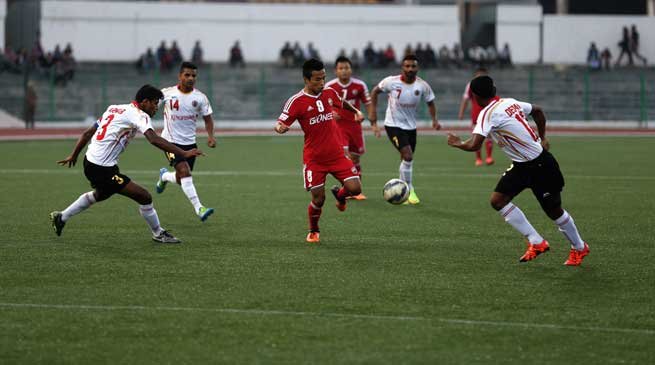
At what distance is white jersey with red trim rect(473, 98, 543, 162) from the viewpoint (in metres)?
9.99

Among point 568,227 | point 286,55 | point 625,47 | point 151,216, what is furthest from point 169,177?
point 625,47

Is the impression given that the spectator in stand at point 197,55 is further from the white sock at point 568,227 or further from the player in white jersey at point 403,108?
the white sock at point 568,227

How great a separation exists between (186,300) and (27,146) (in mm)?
23214

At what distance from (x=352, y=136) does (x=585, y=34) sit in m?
39.1

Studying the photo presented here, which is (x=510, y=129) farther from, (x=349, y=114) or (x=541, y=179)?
(x=349, y=114)

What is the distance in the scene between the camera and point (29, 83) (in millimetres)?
39656

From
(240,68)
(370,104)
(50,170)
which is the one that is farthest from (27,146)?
(240,68)

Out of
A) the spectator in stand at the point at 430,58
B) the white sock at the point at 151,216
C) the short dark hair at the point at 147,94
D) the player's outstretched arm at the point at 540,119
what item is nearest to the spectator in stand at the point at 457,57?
the spectator in stand at the point at 430,58

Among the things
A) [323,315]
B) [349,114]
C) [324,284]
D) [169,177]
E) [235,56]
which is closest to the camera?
[323,315]

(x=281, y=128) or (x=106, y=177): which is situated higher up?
(x=281, y=128)

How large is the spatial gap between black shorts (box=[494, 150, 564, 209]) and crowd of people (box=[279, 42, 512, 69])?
37856mm

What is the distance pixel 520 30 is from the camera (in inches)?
2127

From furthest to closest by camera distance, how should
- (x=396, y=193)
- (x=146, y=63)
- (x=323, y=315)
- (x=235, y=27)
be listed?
(x=235, y=27) → (x=146, y=63) → (x=396, y=193) → (x=323, y=315)

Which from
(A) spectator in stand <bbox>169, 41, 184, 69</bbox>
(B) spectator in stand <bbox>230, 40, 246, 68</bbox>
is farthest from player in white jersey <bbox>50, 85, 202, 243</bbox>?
(B) spectator in stand <bbox>230, 40, 246, 68</bbox>
